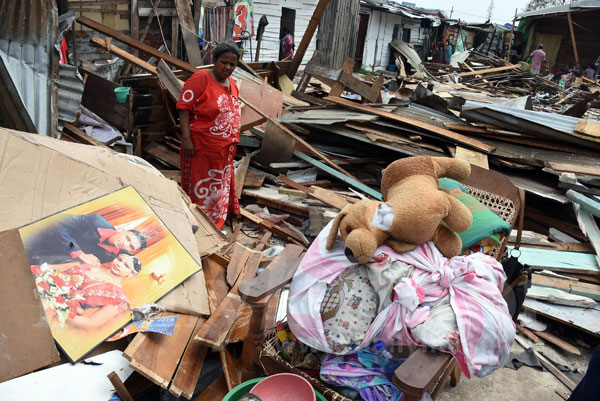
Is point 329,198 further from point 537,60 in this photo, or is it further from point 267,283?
point 537,60

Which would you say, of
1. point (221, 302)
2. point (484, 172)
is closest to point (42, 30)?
point (221, 302)

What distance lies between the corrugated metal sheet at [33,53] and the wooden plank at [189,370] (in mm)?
2676

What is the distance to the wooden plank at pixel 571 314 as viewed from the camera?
3.48 meters

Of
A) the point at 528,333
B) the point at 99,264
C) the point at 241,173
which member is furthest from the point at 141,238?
the point at 528,333

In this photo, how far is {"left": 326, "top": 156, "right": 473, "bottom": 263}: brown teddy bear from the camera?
2.04m

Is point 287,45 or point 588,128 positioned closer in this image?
point 588,128

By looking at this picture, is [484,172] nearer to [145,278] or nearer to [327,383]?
[327,383]

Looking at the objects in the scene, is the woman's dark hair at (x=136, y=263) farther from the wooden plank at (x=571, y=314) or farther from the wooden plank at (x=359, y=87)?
the wooden plank at (x=359, y=87)

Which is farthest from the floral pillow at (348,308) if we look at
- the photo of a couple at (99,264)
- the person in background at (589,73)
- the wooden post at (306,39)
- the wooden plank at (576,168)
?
the person in background at (589,73)

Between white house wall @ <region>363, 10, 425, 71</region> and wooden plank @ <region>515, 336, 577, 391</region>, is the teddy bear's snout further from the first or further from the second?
white house wall @ <region>363, 10, 425, 71</region>

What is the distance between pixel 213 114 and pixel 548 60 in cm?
2580

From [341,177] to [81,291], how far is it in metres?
3.53

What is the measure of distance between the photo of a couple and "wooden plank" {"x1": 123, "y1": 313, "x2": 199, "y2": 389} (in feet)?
0.56

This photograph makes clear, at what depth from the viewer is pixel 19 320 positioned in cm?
197
